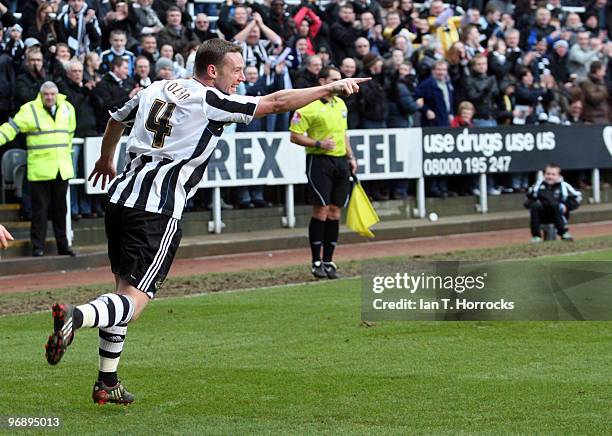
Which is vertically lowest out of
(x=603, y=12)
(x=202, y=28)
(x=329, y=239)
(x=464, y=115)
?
(x=329, y=239)

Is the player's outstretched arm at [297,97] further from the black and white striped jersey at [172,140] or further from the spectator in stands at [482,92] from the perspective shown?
the spectator in stands at [482,92]

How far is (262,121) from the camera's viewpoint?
67.7ft

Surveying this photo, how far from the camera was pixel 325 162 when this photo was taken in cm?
1512

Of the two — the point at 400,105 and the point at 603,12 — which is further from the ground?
the point at 603,12

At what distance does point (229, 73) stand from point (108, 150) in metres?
1.21

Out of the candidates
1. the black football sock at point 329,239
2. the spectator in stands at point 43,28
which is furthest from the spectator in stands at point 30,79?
the black football sock at point 329,239

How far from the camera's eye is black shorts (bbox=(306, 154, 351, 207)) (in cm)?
1510

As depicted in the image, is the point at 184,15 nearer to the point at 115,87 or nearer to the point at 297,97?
the point at 115,87

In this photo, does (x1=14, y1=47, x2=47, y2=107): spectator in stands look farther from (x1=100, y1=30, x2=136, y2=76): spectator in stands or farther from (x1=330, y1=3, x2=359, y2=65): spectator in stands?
(x1=330, y1=3, x2=359, y2=65): spectator in stands

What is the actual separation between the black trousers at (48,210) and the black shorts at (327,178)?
4.01 m

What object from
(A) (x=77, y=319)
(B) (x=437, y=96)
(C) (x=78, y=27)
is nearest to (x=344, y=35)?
(B) (x=437, y=96)

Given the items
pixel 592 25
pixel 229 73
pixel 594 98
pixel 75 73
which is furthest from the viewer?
pixel 592 25

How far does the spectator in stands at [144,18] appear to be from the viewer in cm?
2002

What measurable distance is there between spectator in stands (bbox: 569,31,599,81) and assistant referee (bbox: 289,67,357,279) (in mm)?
11744
